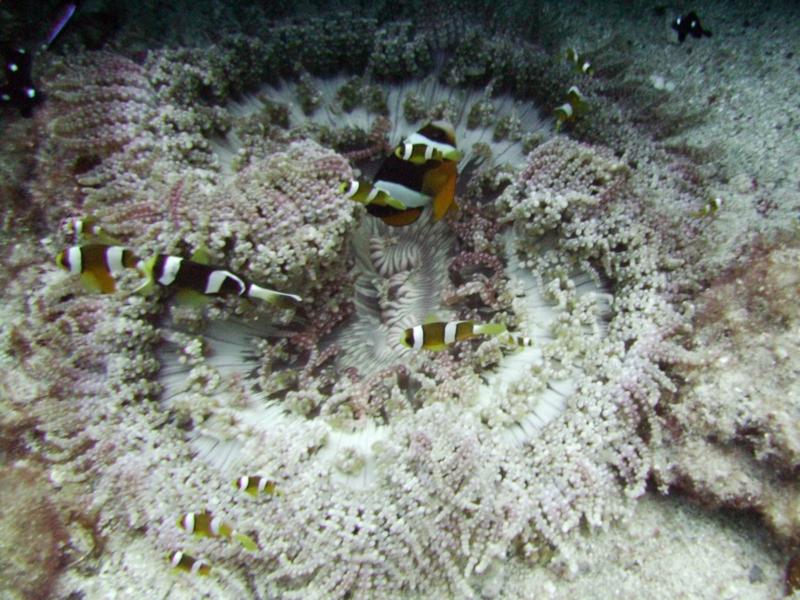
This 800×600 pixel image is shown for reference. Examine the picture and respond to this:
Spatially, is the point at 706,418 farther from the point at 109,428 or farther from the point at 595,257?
the point at 109,428

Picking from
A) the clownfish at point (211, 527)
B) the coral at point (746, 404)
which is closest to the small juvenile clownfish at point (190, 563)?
the clownfish at point (211, 527)

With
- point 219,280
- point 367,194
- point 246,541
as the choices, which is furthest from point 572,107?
point 246,541

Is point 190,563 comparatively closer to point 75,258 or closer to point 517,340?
point 75,258

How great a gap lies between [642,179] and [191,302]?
237cm

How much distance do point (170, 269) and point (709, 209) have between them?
8.53ft

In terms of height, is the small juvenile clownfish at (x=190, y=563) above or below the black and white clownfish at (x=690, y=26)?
below

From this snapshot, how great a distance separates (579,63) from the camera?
3.34m

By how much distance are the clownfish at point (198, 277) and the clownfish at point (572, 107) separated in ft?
6.18

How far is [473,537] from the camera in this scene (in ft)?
7.59

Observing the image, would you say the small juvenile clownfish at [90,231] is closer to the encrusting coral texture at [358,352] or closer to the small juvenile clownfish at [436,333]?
the encrusting coral texture at [358,352]

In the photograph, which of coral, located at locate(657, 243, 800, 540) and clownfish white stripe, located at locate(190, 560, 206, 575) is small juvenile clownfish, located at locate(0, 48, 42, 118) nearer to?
clownfish white stripe, located at locate(190, 560, 206, 575)

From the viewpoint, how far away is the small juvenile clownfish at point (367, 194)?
257 centimetres

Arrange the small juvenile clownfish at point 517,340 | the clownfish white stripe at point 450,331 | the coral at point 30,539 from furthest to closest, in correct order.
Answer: the small juvenile clownfish at point 517,340, the coral at point 30,539, the clownfish white stripe at point 450,331

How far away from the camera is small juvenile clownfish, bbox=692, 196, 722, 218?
2836 mm
